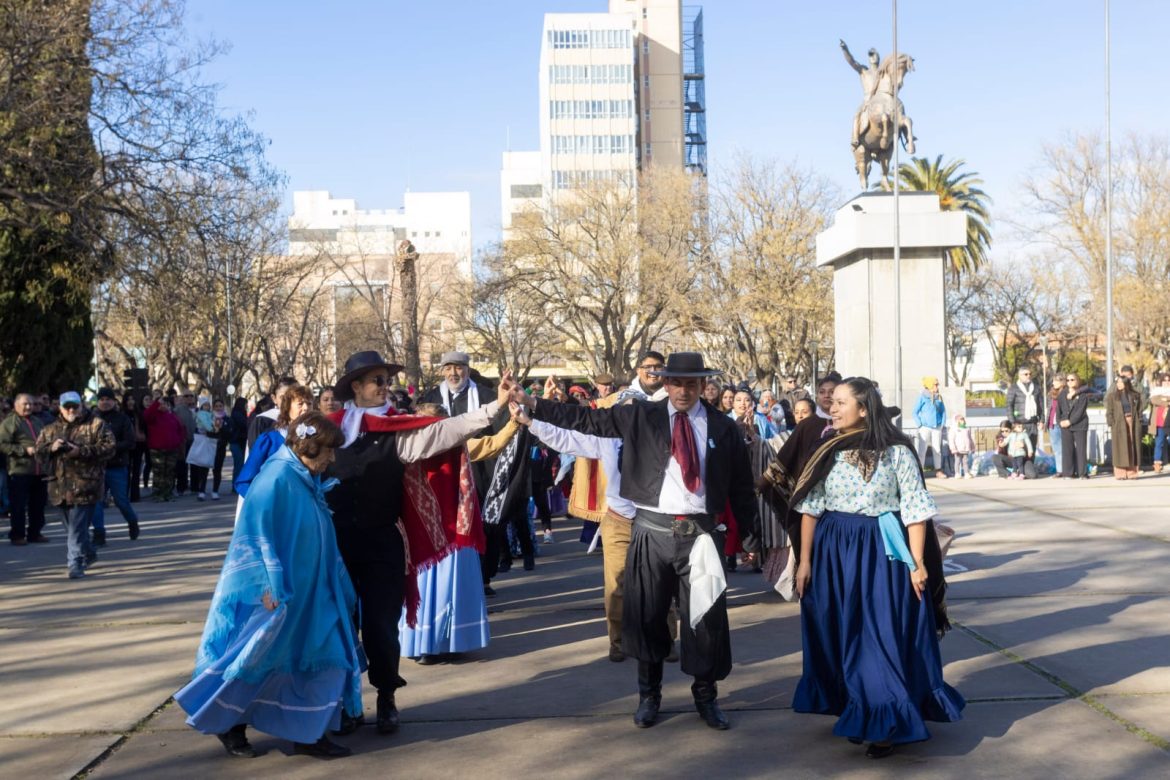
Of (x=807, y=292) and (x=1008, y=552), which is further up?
(x=807, y=292)

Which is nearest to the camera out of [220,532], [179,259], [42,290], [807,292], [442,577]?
[442,577]

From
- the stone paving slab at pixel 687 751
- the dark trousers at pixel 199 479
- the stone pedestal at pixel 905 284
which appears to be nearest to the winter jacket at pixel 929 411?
the stone pedestal at pixel 905 284

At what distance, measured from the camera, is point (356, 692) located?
595cm

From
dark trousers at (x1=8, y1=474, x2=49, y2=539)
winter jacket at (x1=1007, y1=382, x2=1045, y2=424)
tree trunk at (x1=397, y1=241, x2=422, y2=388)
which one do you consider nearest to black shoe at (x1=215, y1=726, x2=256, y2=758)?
dark trousers at (x1=8, y1=474, x2=49, y2=539)

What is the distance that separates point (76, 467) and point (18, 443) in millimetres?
3139

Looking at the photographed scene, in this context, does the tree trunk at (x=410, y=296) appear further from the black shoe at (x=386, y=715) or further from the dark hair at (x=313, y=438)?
the dark hair at (x=313, y=438)

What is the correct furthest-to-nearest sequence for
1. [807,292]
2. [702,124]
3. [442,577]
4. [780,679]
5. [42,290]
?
1. [702,124]
2. [807,292]
3. [42,290]
4. [442,577]
5. [780,679]

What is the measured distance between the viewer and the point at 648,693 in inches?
250

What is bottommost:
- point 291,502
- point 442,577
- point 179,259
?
point 442,577

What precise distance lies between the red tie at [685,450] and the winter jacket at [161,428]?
16792 millimetres

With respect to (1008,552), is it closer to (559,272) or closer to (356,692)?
(356,692)

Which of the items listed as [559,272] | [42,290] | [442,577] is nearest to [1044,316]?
[559,272]

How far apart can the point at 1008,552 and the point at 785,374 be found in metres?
34.2

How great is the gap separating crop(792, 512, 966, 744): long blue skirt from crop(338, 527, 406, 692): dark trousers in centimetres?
197
